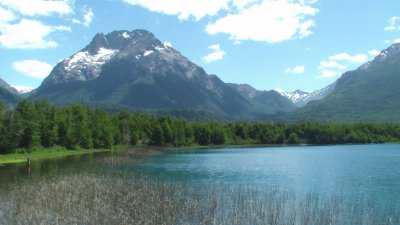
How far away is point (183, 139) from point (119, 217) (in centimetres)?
16108

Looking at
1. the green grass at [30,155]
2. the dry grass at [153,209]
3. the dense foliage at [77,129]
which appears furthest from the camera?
the dense foliage at [77,129]

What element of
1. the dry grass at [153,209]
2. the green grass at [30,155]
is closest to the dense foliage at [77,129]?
the green grass at [30,155]

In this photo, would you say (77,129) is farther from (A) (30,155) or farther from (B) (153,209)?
(B) (153,209)

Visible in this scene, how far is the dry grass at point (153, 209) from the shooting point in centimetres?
2878

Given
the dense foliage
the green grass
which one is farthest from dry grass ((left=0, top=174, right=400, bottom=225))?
the dense foliage

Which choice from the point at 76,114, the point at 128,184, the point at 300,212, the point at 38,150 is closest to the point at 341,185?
the point at 300,212

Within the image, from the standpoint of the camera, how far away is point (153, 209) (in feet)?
105

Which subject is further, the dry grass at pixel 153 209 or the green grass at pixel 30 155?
the green grass at pixel 30 155

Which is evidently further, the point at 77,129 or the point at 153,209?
the point at 77,129

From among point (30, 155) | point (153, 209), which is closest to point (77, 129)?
point (30, 155)

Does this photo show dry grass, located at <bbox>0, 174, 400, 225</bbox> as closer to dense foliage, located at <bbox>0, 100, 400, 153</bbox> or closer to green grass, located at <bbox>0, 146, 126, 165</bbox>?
green grass, located at <bbox>0, 146, 126, 165</bbox>

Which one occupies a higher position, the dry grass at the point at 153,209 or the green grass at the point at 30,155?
the green grass at the point at 30,155

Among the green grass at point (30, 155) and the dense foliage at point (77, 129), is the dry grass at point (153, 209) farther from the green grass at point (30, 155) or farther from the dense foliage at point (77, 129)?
the dense foliage at point (77, 129)

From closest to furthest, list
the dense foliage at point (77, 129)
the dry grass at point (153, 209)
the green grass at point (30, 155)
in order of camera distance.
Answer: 1. the dry grass at point (153, 209)
2. the green grass at point (30, 155)
3. the dense foliage at point (77, 129)
